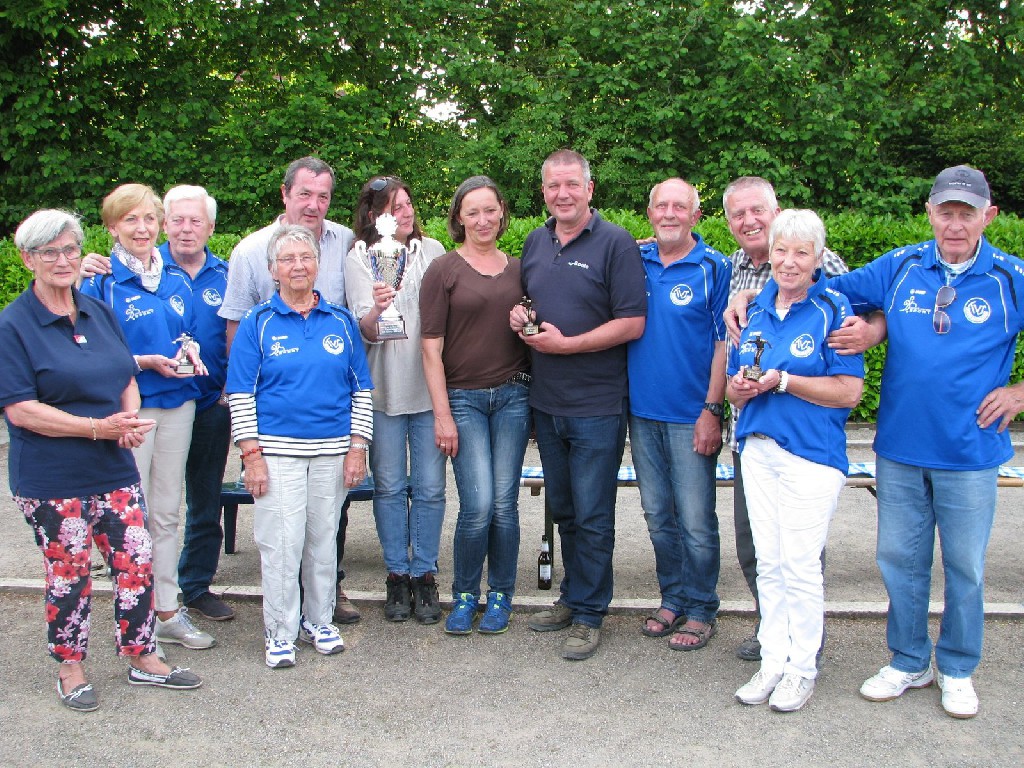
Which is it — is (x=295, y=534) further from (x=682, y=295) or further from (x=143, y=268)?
(x=682, y=295)

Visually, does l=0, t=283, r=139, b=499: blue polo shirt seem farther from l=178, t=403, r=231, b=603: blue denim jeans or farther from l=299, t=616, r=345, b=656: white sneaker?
l=299, t=616, r=345, b=656: white sneaker

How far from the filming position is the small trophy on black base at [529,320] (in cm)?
429

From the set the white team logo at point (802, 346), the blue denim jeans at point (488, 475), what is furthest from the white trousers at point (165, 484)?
the white team logo at point (802, 346)

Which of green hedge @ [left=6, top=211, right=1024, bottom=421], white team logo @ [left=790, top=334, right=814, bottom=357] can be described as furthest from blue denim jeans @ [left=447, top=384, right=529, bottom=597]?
green hedge @ [left=6, top=211, right=1024, bottom=421]

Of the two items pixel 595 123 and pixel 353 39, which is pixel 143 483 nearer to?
pixel 595 123

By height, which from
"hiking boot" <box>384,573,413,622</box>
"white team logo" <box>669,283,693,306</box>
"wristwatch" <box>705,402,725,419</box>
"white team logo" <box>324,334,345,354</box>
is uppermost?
"white team logo" <box>669,283,693,306</box>

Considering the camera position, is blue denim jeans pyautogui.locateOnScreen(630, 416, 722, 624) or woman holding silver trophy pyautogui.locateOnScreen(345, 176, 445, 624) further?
woman holding silver trophy pyautogui.locateOnScreen(345, 176, 445, 624)

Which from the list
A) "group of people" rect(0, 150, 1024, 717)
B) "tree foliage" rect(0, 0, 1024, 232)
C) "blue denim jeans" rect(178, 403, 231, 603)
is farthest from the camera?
"tree foliage" rect(0, 0, 1024, 232)

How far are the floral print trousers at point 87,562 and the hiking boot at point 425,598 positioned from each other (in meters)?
1.31

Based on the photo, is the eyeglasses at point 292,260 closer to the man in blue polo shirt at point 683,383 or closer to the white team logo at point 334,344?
the white team logo at point 334,344

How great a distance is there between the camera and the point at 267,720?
382 centimetres

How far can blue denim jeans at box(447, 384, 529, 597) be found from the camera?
15.0 ft

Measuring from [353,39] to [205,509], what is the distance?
37.6 ft

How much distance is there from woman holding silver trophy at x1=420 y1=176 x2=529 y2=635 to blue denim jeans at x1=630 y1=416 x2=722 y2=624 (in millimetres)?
629
